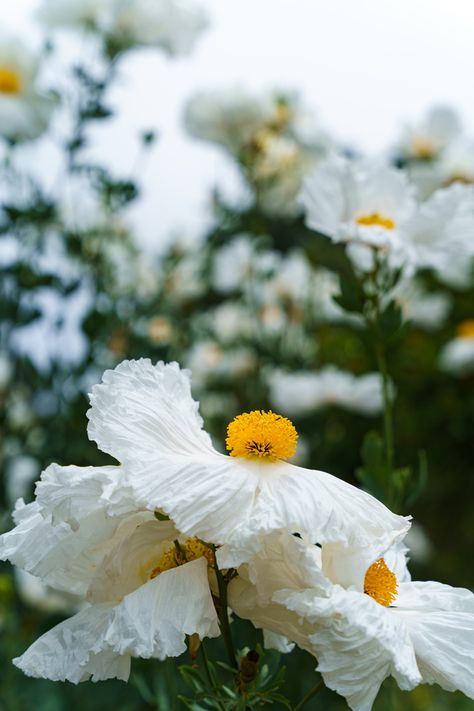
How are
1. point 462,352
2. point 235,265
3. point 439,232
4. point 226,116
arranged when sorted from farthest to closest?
point 462,352, point 235,265, point 226,116, point 439,232

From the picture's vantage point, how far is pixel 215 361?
3.97 meters

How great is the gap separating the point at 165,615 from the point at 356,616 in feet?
0.46

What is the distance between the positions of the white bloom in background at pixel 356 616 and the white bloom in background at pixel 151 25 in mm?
1788

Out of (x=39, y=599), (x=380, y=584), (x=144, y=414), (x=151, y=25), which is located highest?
(x=151, y=25)

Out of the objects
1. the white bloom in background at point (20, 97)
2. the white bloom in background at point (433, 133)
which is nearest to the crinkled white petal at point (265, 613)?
the white bloom in background at point (20, 97)

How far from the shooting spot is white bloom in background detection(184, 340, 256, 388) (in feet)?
12.3

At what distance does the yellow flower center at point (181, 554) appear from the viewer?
0.79 meters

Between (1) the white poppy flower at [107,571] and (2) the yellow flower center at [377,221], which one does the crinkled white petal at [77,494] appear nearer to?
(1) the white poppy flower at [107,571]

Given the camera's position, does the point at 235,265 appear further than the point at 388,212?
Yes

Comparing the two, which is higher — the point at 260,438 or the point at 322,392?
the point at 260,438

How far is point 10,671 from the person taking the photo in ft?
6.66

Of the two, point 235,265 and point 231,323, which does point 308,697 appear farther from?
point 231,323

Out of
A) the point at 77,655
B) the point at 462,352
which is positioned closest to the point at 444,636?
the point at 77,655

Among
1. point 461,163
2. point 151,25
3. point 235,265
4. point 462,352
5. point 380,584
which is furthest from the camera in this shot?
point 462,352
